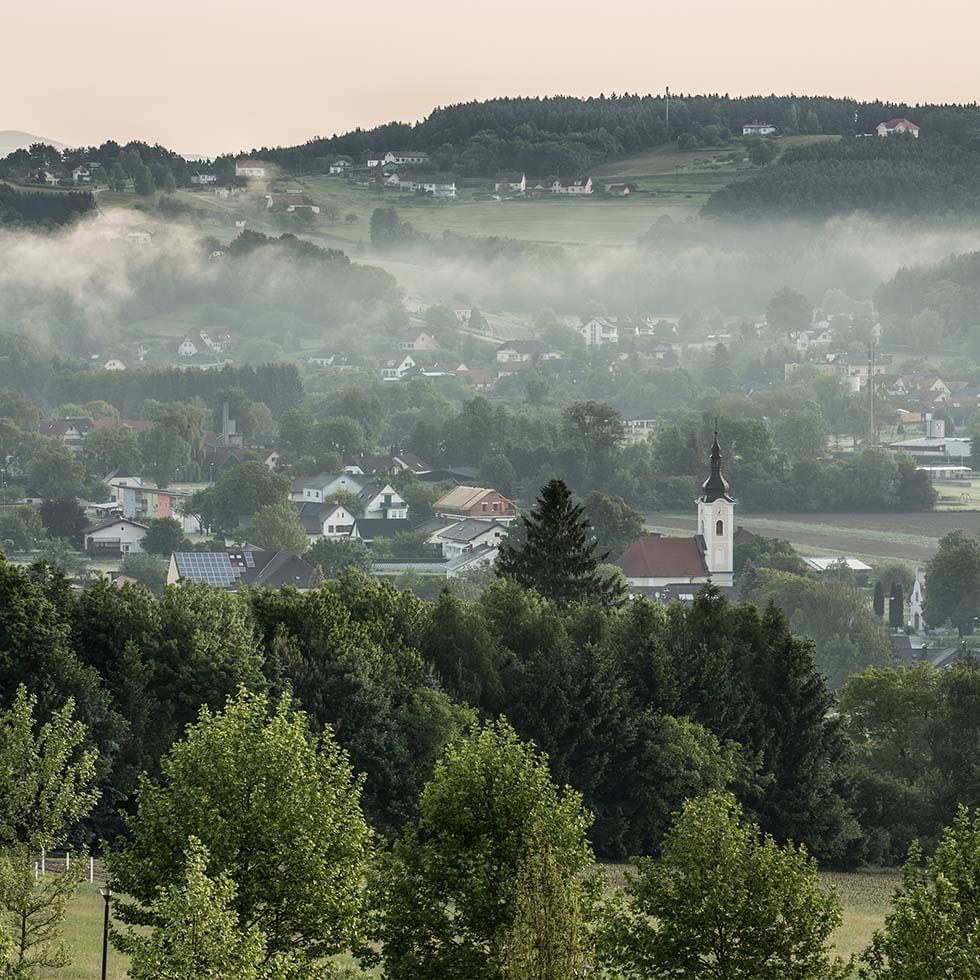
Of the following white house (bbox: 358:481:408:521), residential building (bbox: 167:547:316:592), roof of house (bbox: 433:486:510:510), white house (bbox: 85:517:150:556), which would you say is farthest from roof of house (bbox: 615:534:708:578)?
white house (bbox: 85:517:150:556)

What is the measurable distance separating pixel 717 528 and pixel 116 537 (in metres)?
38.3

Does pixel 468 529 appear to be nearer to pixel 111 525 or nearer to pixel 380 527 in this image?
pixel 380 527

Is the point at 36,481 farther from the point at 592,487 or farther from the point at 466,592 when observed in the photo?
the point at 466,592

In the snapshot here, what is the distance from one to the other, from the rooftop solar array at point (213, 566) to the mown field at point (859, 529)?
97.1 ft

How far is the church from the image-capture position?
11181 cm

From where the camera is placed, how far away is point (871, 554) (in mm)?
130000

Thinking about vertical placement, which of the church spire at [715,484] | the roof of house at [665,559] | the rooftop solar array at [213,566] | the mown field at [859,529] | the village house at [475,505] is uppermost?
the church spire at [715,484]

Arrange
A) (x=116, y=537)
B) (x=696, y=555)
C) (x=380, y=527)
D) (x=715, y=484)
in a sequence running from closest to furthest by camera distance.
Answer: (x=715, y=484)
(x=696, y=555)
(x=116, y=537)
(x=380, y=527)

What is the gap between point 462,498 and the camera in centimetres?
14400

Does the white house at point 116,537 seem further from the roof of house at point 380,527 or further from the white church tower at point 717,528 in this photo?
the white church tower at point 717,528

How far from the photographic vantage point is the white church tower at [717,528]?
112 meters

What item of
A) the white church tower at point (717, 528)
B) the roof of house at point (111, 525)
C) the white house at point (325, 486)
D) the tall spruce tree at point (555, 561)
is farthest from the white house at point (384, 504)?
the tall spruce tree at point (555, 561)

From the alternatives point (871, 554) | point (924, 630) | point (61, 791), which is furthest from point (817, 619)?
point (61, 791)

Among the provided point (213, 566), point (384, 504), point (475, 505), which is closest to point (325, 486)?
point (384, 504)
